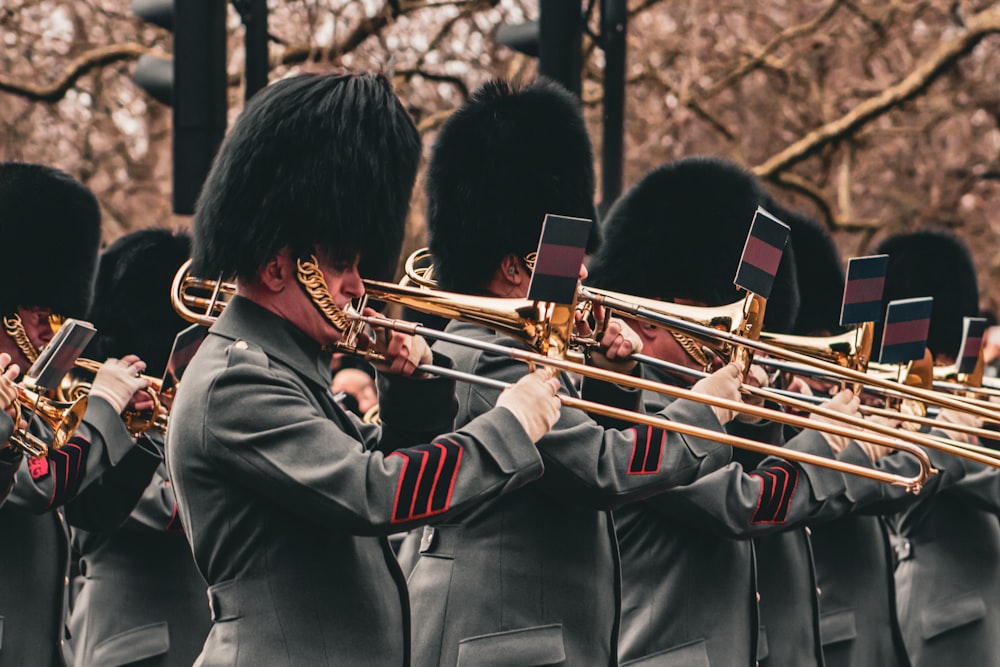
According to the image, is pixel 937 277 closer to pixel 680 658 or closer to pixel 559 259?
pixel 680 658

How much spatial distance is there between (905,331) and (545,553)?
1753 mm

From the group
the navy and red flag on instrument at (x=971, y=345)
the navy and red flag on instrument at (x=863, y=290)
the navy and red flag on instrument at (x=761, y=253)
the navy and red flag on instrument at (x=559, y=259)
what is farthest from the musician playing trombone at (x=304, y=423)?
the navy and red flag on instrument at (x=971, y=345)

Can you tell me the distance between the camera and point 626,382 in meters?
4.12

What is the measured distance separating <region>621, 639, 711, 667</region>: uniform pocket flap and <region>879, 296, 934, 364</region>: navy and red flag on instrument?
1.18m

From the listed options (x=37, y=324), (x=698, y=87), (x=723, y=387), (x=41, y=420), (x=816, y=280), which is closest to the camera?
(x=723, y=387)

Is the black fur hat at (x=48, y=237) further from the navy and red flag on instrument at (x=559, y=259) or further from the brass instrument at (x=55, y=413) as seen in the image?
the navy and red flag on instrument at (x=559, y=259)

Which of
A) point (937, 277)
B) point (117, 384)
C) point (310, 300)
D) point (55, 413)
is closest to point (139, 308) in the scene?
point (117, 384)

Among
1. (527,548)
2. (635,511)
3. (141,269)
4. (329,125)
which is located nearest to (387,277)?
(329,125)

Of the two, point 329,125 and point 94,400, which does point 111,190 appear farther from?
point 329,125

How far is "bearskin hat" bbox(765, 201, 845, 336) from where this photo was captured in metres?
7.44

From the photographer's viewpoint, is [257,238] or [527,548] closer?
[257,238]

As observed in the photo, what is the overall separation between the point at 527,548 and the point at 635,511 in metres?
0.77

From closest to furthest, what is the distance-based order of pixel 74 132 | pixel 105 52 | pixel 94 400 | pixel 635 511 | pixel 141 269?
pixel 635 511 < pixel 94 400 < pixel 141 269 < pixel 105 52 < pixel 74 132

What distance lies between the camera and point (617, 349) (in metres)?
4.68
